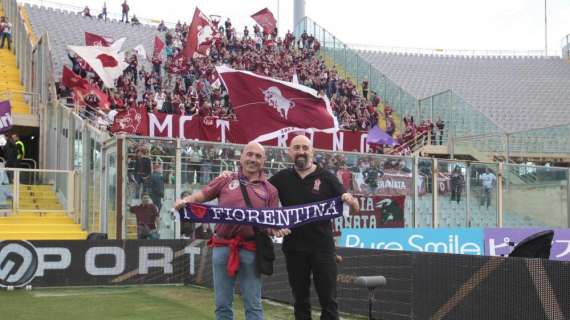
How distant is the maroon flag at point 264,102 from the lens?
15.3 m

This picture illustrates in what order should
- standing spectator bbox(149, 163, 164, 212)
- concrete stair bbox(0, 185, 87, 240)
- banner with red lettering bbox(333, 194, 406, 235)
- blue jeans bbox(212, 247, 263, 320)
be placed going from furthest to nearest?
concrete stair bbox(0, 185, 87, 240), banner with red lettering bbox(333, 194, 406, 235), standing spectator bbox(149, 163, 164, 212), blue jeans bbox(212, 247, 263, 320)

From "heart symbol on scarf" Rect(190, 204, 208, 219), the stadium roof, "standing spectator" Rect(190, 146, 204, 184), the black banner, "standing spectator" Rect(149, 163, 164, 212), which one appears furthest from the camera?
the stadium roof

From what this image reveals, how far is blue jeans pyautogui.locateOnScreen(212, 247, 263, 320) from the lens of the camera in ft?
19.0

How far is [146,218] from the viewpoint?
549 inches

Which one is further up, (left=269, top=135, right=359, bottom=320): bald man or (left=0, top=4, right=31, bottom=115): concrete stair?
(left=0, top=4, right=31, bottom=115): concrete stair

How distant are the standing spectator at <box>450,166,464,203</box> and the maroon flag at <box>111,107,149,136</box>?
7892 millimetres

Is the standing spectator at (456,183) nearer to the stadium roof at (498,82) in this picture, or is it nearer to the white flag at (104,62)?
the white flag at (104,62)

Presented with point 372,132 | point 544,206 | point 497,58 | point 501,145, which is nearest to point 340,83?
point 501,145

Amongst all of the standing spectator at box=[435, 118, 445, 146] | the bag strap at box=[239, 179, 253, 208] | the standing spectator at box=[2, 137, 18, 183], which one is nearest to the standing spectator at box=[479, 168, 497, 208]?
the standing spectator at box=[435, 118, 445, 146]

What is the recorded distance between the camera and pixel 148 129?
61.9 feet

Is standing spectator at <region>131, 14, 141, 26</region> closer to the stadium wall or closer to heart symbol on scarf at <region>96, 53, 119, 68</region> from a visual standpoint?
heart symbol on scarf at <region>96, 53, 119, 68</region>

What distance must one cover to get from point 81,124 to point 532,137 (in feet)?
56.3

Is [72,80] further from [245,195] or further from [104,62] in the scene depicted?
[245,195]

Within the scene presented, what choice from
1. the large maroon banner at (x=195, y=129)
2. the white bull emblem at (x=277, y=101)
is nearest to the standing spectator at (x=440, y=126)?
the large maroon banner at (x=195, y=129)
